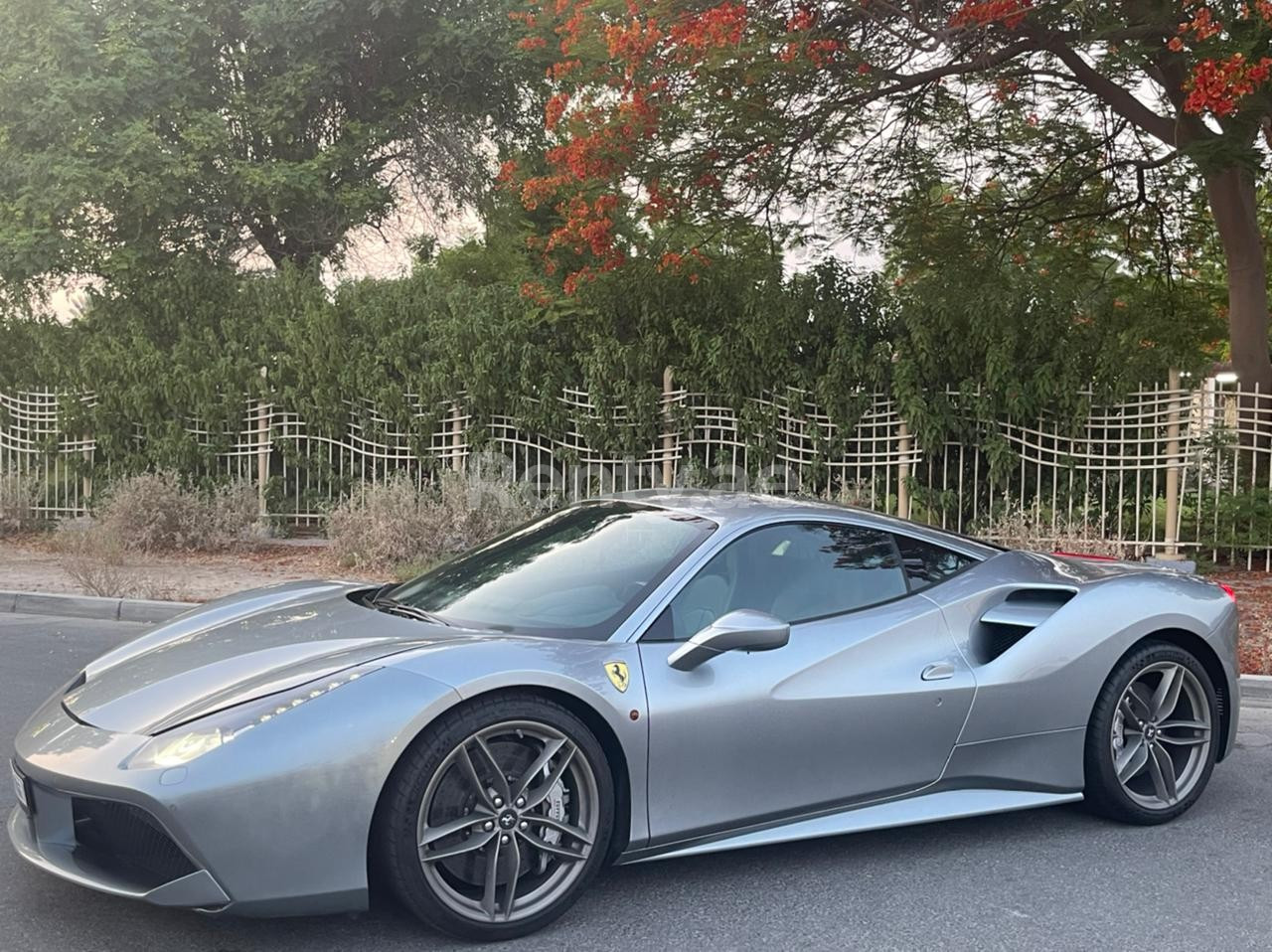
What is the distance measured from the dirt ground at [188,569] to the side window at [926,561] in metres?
6.91

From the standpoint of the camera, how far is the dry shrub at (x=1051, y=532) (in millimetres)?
11859

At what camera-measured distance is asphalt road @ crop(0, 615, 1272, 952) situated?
369 cm

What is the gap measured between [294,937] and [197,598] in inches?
286

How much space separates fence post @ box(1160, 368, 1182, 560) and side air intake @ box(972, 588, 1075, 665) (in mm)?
8052

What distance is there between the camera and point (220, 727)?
3.48 m

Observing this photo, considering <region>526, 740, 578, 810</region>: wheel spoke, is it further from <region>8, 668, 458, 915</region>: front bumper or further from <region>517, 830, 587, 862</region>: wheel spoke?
<region>8, 668, 458, 915</region>: front bumper

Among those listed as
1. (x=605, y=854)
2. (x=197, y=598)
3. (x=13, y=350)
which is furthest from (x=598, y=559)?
(x=13, y=350)

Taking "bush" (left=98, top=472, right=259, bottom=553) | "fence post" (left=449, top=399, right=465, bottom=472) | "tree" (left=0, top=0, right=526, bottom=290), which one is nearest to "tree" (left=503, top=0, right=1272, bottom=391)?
"fence post" (left=449, top=399, right=465, bottom=472)

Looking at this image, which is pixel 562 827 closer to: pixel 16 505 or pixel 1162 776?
pixel 1162 776

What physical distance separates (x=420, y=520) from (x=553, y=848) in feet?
29.9

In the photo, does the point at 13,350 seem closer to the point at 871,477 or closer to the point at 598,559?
the point at 871,477

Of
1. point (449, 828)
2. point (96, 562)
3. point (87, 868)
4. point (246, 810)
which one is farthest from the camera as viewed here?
point (96, 562)

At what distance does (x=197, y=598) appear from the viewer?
10430 mm

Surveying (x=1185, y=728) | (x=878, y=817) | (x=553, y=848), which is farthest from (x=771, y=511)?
(x=1185, y=728)
